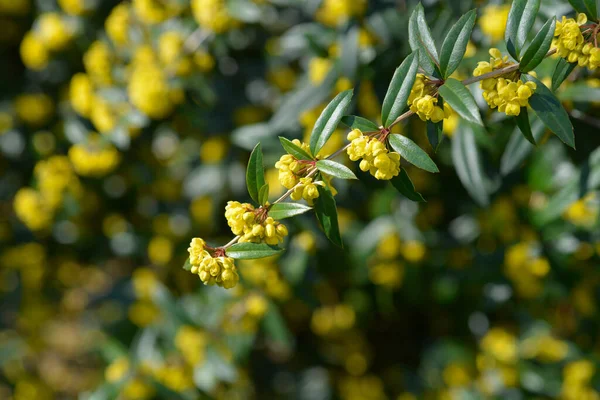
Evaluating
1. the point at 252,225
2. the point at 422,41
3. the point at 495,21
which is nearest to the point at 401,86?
the point at 422,41

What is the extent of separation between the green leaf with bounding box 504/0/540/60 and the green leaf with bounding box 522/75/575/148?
0.24 feet

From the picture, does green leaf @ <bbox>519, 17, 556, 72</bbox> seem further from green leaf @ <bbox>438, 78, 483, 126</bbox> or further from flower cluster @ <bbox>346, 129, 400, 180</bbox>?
flower cluster @ <bbox>346, 129, 400, 180</bbox>

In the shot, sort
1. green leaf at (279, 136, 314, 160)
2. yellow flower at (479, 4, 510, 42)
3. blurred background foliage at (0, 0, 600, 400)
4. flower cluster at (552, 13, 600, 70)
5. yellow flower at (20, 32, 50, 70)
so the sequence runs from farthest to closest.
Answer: yellow flower at (20, 32, 50, 70) < blurred background foliage at (0, 0, 600, 400) < yellow flower at (479, 4, 510, 42) < green leaf at (279, 136, 314, 160) < flower cluster at (552, 13, 600, 70)

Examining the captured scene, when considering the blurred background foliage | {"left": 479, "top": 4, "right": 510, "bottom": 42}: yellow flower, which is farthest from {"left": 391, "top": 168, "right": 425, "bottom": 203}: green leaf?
{"left": 479, "top": 4, "right": 510, "bottom": 42}: yellow flower

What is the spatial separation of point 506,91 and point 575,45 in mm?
149

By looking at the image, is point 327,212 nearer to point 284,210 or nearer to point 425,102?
point 284,210

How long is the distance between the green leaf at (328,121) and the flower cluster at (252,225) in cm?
17

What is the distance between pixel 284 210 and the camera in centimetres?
117

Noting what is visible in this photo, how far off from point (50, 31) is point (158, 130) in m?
0.58

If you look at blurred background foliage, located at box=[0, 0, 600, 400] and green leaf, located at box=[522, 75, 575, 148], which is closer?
green leaf, located at box=[522, 75, 575, 148]

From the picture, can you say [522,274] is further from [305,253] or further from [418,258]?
[305,253]

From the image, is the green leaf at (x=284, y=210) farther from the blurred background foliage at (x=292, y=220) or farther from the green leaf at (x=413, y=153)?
the blurred background foliage at (x=292, y=220)

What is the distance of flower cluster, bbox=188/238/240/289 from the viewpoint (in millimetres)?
1113

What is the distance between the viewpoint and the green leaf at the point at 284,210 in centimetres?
115
